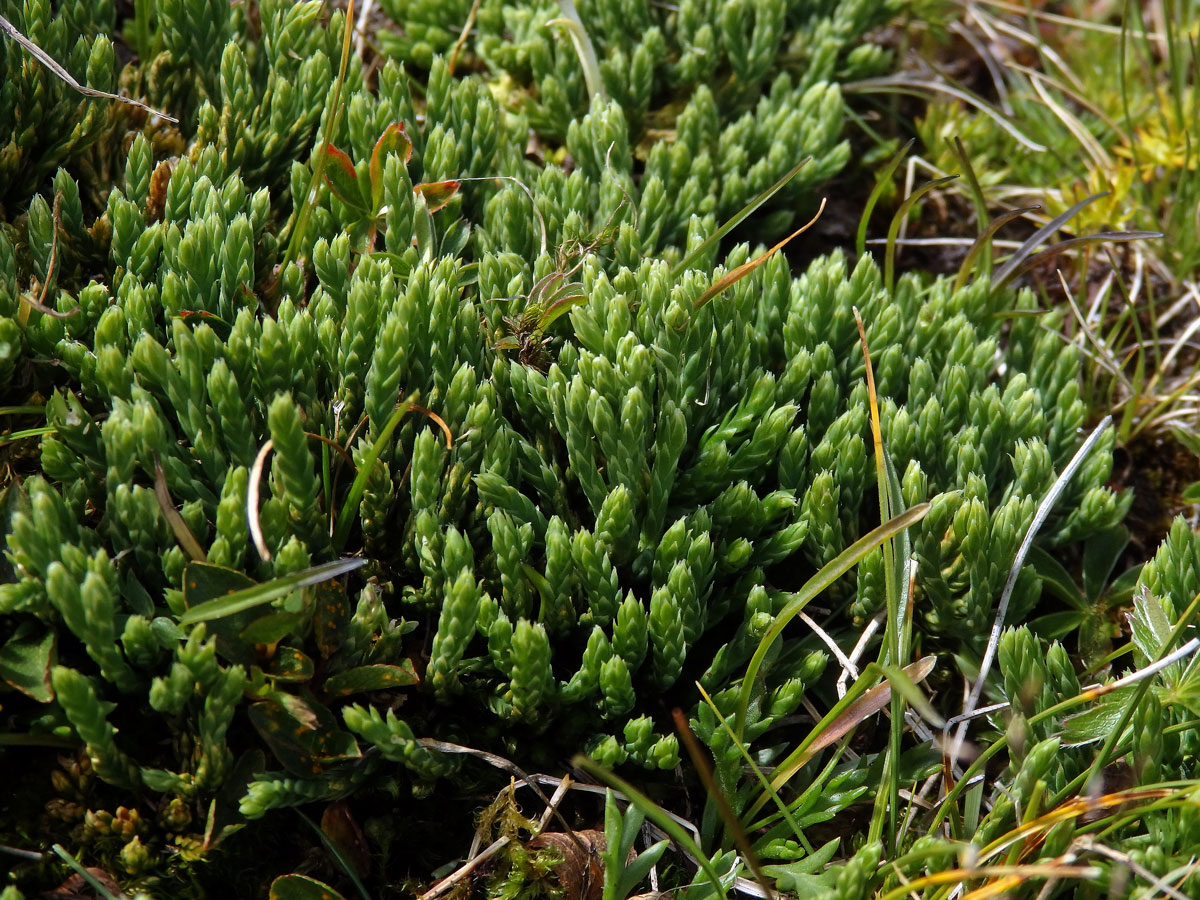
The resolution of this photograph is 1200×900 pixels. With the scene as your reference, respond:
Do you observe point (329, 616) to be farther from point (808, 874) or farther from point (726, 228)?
point (726, 228)

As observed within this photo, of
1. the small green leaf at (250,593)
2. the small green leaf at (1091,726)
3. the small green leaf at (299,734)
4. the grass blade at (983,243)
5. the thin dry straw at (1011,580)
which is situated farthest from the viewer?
the grass blade at (983,243)

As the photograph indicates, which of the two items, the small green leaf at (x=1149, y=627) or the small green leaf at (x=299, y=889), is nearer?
the small green leaf at (x=299, y=889)

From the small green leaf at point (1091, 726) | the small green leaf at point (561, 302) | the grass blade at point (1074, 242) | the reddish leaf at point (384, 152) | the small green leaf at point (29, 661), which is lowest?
the small green leaf at point (1091, 726)

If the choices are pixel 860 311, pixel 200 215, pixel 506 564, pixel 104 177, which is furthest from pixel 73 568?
pixel 860 311

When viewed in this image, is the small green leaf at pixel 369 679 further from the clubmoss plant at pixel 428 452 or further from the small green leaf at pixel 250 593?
the small green leaf at pixel 250 593

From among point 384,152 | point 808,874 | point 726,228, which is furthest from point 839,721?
point 384,152

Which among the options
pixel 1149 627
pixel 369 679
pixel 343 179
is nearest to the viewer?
pixel 369 679

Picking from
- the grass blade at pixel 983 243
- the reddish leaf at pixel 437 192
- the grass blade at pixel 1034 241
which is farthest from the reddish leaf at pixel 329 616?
the grass blade at pixel 1034 241

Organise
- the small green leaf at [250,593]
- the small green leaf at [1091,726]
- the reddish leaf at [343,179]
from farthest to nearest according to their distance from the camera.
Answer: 1. the reddish leaf at [343,179]
2. the small green leaf at [1091,726]
3. the small green leaf at [250,593]
